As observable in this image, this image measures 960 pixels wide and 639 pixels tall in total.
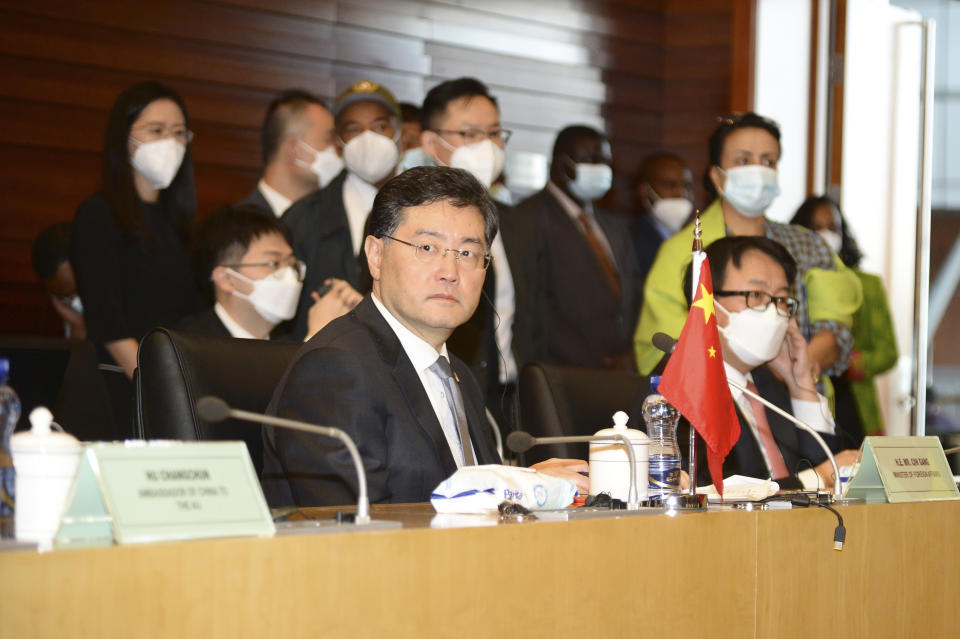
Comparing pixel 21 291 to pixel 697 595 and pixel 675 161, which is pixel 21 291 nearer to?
pixel 675 161

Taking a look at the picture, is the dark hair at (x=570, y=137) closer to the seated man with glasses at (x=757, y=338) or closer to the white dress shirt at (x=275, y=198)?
the white dress shirt at (x=275, y=198)

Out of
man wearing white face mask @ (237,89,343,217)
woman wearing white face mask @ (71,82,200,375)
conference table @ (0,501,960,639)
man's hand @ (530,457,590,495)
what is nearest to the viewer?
conference table @ (0,501,960,639)

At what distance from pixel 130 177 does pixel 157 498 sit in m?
2.20

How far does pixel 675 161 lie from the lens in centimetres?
476

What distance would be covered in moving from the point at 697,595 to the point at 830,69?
13.9ft

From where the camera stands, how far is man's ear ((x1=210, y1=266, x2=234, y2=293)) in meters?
3.04

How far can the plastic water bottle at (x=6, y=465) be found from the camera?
1235 mm

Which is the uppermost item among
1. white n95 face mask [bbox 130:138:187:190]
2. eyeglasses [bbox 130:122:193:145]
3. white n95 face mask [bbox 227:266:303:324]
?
eyeglasses [bbox 130:122:193:145]

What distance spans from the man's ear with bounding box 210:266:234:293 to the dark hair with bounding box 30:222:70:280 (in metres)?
0.90

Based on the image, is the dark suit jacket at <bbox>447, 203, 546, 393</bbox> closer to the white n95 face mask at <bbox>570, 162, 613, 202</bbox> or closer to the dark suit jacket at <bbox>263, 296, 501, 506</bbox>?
the white n95 face mask at <bbox>570, 162, 613, 202</bbox>

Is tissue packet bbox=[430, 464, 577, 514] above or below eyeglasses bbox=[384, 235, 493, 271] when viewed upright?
below

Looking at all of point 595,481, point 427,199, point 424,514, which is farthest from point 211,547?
point 427,199

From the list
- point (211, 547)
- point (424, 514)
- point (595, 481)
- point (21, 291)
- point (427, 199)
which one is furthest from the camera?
point (21, 291)

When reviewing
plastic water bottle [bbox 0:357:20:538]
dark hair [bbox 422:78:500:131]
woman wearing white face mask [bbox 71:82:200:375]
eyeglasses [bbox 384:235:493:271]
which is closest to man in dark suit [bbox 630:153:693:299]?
dark hair [bbox 422:78:500:131]
